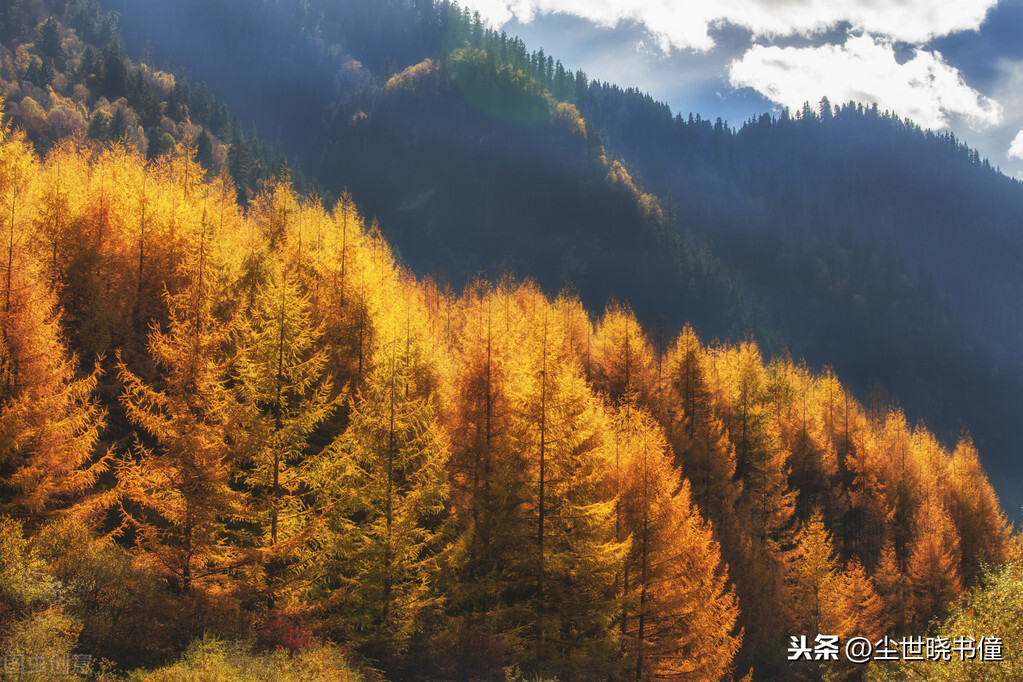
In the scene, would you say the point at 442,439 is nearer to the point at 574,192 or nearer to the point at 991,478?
the point at 574,192

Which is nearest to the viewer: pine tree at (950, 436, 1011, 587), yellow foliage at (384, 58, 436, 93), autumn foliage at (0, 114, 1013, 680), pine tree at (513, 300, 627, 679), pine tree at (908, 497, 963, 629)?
autumn foliage at (0, 114, 1013, 680)

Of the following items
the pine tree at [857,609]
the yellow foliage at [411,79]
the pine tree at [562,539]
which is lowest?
the pine tree at [857,609]

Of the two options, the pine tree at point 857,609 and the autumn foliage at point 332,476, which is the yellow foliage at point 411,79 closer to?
the autumn foliage at point 332,476

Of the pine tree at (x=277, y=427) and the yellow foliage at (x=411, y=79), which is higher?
the yellow foliage at (x=411, y=79)

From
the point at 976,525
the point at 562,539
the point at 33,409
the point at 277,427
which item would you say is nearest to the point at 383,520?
the point at 277,427

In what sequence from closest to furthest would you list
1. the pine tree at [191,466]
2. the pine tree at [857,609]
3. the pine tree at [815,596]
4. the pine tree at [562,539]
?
1. the pine tree at [191,466]
2. the pine tree at [562,539]
3. the pine tree at [857,609]
4. the pine tree at [815,596]

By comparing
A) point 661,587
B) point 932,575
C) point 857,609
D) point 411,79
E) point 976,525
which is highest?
point 411,79

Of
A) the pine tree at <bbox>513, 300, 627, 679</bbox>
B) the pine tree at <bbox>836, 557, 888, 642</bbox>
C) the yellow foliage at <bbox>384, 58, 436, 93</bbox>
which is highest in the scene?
the yellow foliage at <bbox>384, 58, 436, 93</bbox>

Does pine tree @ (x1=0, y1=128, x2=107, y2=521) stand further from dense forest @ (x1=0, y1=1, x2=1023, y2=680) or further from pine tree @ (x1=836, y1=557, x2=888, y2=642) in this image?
pine tree @ (x1=836, y1=557, x2=888, y2=642)

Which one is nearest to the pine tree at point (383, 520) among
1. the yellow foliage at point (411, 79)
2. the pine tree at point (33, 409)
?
the pine tree at point (33, 409)

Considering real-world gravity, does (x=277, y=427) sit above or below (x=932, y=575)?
above

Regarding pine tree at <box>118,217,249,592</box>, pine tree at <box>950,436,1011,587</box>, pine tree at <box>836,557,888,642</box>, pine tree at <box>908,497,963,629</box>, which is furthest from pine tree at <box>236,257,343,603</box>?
pine tree at <box>950,436,1011,587</box>

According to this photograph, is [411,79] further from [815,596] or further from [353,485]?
[353,485]

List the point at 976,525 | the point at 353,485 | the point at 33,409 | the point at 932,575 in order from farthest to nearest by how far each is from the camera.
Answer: the point at 976,525 < the point at 932,575 < the point at 353,485 < the point at 33,409
